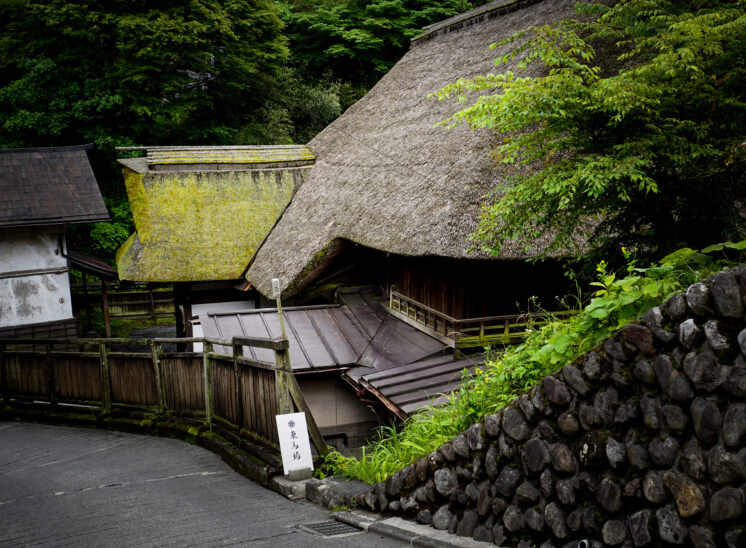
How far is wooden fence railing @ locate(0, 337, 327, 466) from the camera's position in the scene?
6266mm

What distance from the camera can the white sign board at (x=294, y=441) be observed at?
579 cm

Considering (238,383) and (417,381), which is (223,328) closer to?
(417,381)

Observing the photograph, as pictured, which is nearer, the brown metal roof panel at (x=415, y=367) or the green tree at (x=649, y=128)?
the green tree at (x=649, y=128)

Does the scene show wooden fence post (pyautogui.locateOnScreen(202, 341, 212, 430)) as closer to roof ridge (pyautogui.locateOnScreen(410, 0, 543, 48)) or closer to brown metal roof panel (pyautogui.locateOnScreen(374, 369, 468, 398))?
brown metal roof panel (pyautogui.locateOnScreen(374, 369, 468, 398))

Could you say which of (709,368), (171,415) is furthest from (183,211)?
(709,368)

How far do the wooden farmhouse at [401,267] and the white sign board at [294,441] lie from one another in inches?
97.1

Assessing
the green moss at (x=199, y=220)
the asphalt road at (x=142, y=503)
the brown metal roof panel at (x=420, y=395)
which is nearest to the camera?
the asphalt road at (x=142, y=503)

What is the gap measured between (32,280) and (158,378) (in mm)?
9660

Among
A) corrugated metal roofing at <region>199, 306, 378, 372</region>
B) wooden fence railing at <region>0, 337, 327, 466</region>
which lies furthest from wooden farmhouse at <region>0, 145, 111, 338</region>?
corrugated metal roofing at <region>199, 306, 378, 372</region>

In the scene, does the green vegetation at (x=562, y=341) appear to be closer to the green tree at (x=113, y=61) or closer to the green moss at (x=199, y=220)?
the green moss at (x=199, y=220)

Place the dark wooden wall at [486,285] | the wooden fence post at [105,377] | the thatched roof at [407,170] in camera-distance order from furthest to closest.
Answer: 1. the dark wooden wall at [486,285]
2. the thatched roof at [407,170]
3. the wooden fence post at [105,377]

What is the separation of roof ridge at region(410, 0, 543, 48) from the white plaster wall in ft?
41.2

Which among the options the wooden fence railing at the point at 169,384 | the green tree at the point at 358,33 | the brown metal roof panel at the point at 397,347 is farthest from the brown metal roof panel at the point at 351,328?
the green tree at the point at 358,33

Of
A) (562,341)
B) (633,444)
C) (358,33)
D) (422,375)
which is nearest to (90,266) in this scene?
(422,375)
